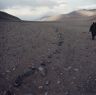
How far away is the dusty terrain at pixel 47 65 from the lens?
13.5 metres

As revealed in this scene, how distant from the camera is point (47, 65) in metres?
15.0

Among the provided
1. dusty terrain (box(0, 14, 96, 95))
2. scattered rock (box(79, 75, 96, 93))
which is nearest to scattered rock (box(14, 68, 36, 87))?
dusty terrain (box(0, 14, 96, 95))

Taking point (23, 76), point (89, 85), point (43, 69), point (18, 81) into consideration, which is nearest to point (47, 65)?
point (43, 69)

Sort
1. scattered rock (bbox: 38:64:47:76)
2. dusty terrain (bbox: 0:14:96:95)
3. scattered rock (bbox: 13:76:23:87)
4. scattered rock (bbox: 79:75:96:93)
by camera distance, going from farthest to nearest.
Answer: scattered rock (bbox: 38:64:47:76) < scattered rock (bbox: 13:76:23:87) < dusty terrain (bbox: 0:14:96:95) < scattered rock (bbox: 79:75:96:93)

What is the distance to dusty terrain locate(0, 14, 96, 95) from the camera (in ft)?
44.4

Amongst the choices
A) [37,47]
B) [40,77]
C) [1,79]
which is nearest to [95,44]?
[37,47]

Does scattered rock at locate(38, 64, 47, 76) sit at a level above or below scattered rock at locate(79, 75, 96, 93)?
above

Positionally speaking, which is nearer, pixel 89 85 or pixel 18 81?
pixel 89 85

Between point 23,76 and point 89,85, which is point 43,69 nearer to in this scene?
point 23,76

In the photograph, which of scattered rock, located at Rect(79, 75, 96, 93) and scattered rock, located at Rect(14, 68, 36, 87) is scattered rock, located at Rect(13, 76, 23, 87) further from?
scattered rock, located at Rect(79, 75, 96, 93)

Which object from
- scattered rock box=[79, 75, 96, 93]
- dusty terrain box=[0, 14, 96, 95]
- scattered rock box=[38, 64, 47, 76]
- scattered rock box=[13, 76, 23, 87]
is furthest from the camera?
scattered rock box=[38, 64, 47, 76]

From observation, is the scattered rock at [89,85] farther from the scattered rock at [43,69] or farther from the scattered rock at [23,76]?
the scattered rock at [23,76]

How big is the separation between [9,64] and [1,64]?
1.22 feet

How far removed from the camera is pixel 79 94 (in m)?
13.2
